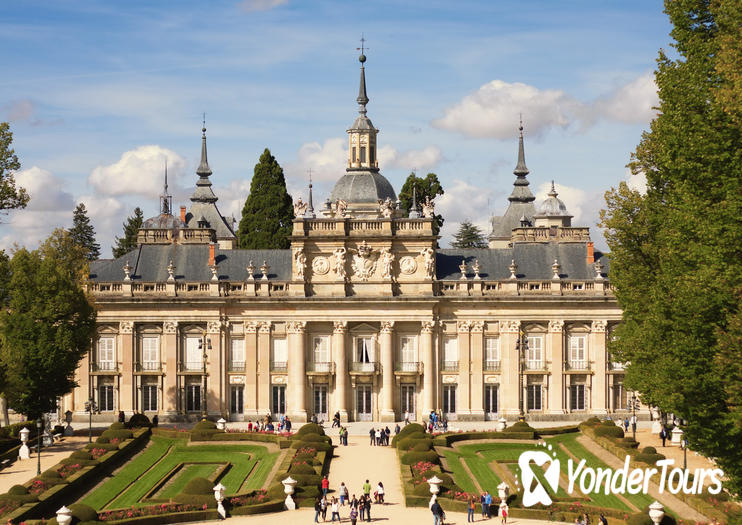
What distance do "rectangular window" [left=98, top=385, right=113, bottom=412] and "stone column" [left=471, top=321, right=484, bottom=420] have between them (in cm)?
2843

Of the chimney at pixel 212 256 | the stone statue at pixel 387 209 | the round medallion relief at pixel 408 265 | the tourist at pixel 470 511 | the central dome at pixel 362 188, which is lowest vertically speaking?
the tourist at pixel 470 511

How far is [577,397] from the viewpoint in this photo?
87.1 m

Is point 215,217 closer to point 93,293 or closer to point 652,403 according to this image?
point 93,293

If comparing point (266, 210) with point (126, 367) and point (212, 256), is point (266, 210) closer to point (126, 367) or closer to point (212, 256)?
point (212, 256)

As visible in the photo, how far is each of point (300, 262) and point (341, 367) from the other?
8.83 metres

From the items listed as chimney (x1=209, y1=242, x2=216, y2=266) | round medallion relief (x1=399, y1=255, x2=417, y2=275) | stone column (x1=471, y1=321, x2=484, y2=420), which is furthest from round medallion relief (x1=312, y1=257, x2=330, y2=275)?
stone column (x1=471, y1=321, x2=484, y2=420)

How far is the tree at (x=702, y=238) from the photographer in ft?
133

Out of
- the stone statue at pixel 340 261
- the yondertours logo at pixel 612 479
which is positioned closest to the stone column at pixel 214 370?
the stone statue at pixel 340 261

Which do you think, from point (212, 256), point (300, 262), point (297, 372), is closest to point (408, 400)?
point (297, 372)

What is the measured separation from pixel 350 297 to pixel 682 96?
45176 millimetres

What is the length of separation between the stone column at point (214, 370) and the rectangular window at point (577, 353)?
27.5 metres

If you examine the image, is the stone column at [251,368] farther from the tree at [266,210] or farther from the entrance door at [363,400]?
the tree at [266,210]

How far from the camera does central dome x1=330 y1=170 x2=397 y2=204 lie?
9269 cm

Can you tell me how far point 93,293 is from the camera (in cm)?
8581
